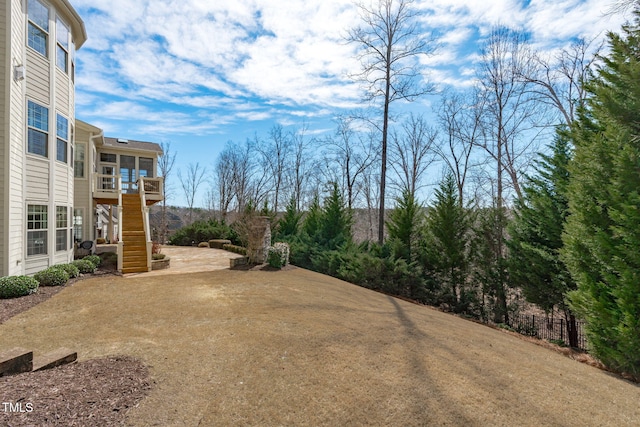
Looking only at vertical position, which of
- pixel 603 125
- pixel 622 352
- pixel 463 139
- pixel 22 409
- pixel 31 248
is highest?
pixel 463 139

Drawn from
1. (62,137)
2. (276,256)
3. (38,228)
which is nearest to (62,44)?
(62,137)

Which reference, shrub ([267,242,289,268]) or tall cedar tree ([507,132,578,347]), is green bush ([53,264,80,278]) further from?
tall cedar tree ([507,132,578,347])

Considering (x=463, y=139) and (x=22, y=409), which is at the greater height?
(x=463, y=139)

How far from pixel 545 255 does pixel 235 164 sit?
29.1m

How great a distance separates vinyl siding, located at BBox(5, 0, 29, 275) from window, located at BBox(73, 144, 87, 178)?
16.0 feet

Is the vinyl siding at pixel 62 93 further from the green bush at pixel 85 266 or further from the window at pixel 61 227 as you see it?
the green bush at pixel 85 266

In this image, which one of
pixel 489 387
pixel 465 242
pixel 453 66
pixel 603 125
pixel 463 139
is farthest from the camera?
pixel 463 139

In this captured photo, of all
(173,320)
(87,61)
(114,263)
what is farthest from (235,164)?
(173,320)

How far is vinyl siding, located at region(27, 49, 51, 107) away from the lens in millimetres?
9352

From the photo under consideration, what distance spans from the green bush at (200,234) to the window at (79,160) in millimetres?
8429

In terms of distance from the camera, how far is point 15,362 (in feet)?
11.6

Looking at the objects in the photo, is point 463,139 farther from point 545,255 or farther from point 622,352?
point 622,352

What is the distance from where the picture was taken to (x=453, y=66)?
54.7 ft

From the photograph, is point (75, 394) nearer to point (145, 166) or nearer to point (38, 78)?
point (38, 78)
